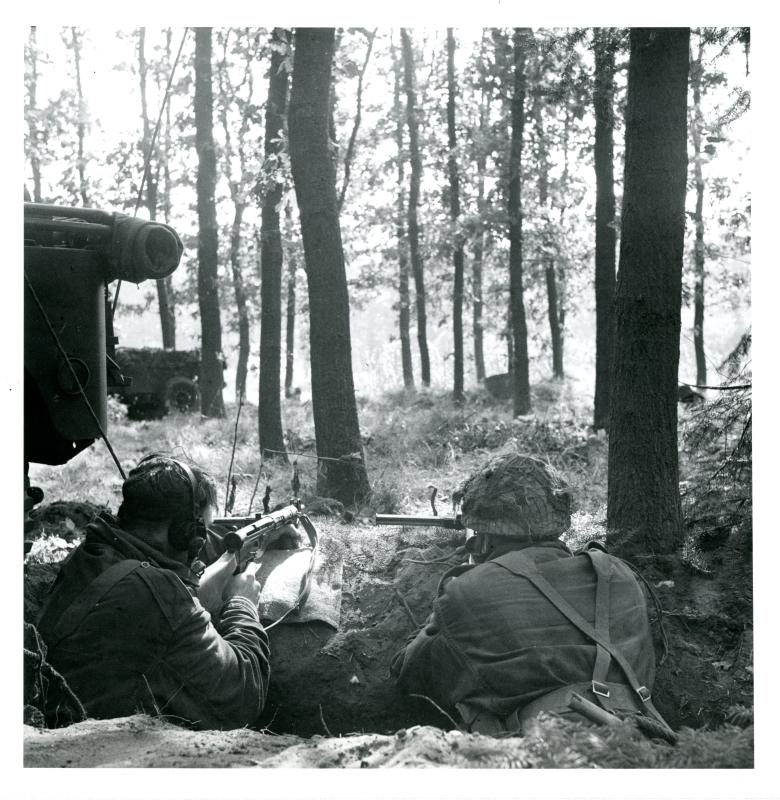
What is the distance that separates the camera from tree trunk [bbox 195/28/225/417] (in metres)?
15.3

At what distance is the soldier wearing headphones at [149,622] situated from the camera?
3.29m

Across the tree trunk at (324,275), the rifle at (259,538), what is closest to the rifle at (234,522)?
the rifle at (259,538)

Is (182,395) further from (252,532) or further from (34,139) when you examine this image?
(252,532)

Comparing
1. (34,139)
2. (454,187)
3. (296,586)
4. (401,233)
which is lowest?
(296,586)

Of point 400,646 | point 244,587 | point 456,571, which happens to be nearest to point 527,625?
point 456,571

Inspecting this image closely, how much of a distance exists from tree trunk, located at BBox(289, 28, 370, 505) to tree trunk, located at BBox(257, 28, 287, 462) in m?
3.65

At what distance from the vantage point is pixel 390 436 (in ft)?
42.6

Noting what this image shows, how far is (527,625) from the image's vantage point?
331 cm

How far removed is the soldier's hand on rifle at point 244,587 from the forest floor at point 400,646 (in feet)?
0.97

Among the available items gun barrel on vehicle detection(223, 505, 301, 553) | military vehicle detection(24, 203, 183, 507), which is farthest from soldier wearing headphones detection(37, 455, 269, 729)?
military vehicle detection(24, 203, 183, 507)

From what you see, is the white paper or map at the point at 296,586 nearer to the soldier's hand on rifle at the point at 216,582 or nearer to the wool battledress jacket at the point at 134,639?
the soldier's hand on rifle at the point at 216,582

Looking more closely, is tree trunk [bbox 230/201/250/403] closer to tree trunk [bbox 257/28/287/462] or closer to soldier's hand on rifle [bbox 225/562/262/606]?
tree trunk [bbox 257/28/287/462]

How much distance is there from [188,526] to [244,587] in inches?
24.2
